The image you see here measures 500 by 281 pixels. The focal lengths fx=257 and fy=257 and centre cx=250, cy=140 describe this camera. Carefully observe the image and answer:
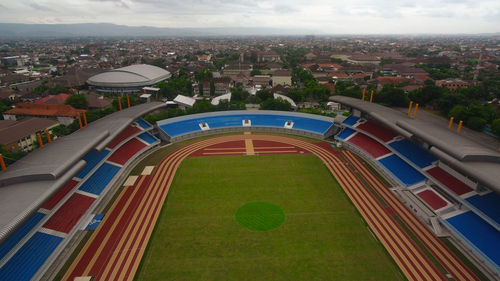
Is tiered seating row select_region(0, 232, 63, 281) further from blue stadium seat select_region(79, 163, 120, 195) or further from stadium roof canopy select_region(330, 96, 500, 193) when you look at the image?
stadium roof canopy select_region(330, 96, 500, 193)

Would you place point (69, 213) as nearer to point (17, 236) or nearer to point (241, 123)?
point (17, 236)

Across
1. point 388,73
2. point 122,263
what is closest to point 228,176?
point 122,263

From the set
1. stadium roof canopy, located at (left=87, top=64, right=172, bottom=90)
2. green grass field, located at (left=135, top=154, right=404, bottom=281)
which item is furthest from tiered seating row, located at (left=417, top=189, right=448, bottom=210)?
stadium roof canopy, located at (left=87, top=64, right=172, bottom=90)

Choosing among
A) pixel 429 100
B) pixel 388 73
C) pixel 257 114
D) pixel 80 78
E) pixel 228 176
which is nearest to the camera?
pixel 228 176

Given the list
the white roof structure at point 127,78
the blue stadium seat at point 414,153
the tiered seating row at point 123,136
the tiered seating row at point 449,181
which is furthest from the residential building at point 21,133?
the tiered seating row at point 449,181

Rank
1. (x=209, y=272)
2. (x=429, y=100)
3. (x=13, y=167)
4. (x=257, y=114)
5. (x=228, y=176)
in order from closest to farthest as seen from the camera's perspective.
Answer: (x=209, y=272)
(x=13, y=167)
(x=228, y=176)
(x=257, y=114)
(x=429, y=100)

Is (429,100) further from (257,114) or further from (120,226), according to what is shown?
(120,226)

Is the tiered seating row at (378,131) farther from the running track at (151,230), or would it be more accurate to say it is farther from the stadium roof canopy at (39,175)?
the stadium roof canopy at (39,175)
